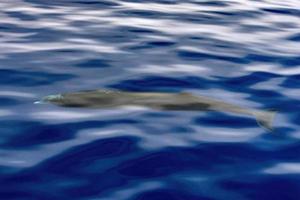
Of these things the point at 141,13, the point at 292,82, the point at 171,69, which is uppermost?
the point at 141,13

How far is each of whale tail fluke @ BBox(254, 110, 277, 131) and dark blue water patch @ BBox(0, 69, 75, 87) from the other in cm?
248

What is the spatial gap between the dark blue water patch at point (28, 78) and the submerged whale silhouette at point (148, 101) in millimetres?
678

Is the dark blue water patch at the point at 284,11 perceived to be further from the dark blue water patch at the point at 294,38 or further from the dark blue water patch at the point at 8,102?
the dark blue water patch at the point at 8,102

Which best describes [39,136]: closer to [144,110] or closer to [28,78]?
[144,110]

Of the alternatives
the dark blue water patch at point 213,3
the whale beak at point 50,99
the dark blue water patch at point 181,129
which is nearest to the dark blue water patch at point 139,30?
the dark blue water patch at point 213,3

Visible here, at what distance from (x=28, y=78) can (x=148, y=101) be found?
5.46 feet

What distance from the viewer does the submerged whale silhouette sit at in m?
6.73

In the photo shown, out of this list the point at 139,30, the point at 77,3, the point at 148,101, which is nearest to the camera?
the point at 148,101

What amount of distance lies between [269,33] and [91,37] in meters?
3.18

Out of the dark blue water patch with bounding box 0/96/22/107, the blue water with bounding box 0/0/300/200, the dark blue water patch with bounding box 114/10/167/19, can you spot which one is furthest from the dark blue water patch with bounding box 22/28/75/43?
the dark blue water patch with bounding box 0/96/22/107

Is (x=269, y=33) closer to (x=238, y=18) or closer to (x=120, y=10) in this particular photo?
(x=238, y=18)

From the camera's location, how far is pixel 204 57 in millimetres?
9133

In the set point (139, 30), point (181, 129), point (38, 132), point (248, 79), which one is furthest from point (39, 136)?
point (139, 30)

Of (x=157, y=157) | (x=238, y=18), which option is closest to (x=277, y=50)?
(x=238, y=18)
